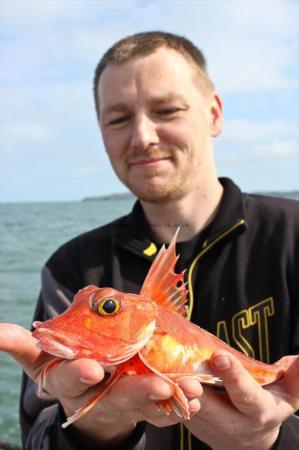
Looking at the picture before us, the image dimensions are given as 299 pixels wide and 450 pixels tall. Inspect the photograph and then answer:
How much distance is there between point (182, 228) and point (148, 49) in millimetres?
1279

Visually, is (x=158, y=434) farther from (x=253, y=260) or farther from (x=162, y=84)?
(x=162, y=84)

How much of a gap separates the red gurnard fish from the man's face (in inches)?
63.9

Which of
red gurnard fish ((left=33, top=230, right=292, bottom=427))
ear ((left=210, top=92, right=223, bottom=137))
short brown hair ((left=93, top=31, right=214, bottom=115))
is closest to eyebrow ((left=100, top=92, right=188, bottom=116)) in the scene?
short brown hair ((left=93, top=31, right=214, bottom=115))

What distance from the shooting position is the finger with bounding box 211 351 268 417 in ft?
5.83

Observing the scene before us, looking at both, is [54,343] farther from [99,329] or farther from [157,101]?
[157,101]

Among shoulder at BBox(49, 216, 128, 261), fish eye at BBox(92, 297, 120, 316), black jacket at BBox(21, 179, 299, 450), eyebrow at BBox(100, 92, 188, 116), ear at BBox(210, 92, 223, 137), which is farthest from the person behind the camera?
ear at BBox(210, 92, 223, 137)

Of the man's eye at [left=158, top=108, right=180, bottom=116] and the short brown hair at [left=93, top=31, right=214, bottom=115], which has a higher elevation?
the short brown hair at [left=93, top=31, right=214, bottom=115]

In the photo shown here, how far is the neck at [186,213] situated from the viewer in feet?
11.6

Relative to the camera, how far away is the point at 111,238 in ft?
12.1

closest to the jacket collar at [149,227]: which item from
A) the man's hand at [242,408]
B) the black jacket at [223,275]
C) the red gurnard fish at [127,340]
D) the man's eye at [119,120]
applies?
the black jacket at [223,275]

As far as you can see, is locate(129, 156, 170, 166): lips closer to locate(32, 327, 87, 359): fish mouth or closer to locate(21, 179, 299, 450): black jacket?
locate(21, 179, 299, 450): black jacket

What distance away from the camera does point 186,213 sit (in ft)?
11.6

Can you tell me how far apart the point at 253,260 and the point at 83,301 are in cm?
179

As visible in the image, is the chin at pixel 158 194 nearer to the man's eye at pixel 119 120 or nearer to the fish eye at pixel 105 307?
the man's eye at pixel 119 120
